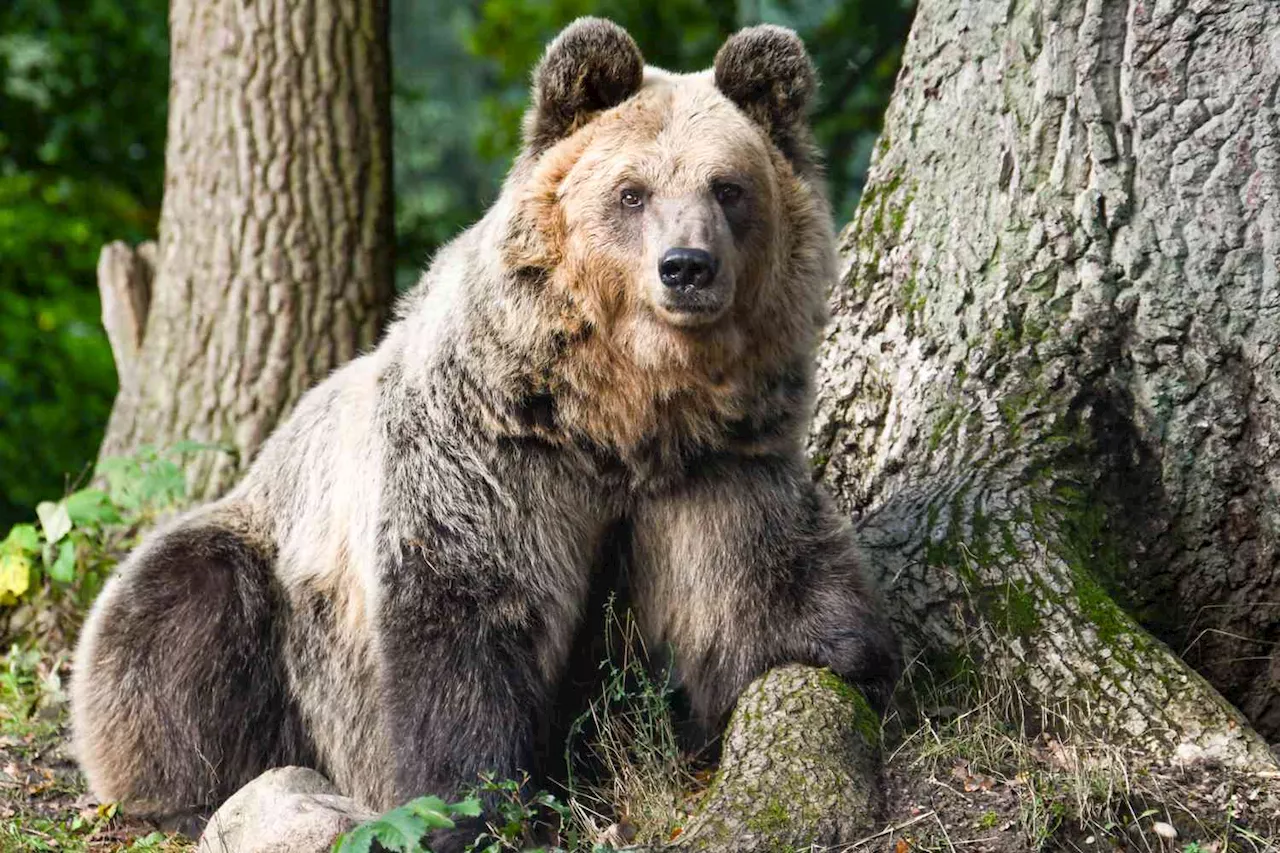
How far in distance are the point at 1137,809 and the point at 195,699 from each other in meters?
3.26

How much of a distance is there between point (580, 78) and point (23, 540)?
12.4 feet

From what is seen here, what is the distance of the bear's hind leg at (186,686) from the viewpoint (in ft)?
17.5

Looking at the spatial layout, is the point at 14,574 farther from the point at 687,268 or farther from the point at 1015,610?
the point at 1015,610

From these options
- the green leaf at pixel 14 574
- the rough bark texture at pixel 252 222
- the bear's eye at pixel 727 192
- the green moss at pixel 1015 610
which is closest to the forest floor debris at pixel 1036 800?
the green moss at pixel 1015 610

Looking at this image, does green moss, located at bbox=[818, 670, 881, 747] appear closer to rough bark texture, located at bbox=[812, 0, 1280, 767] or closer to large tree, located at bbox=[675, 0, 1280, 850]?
large tree, located at bbox=[675, 0, 1280, 850]

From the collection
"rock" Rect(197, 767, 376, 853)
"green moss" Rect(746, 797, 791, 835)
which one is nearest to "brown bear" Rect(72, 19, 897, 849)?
"rock" Rect(197, 767, 376, 853)

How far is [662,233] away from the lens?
4523 millimetres

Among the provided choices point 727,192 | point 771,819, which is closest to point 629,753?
point 771,819

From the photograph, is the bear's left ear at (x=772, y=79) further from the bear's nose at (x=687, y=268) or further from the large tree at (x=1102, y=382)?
the large tree at (x=1102, y=382)

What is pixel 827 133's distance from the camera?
10.7m

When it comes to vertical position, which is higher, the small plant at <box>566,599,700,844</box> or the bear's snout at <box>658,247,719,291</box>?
the bear's snout at <box>658,247,719,291</box>

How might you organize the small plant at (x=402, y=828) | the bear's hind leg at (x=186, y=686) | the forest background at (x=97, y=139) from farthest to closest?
the forest background at (x=97, y=139) < the bear's hind leg at (x=186, y=686) < the small plant at (x=402, y=828)

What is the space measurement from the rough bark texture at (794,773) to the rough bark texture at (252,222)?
4106 mm

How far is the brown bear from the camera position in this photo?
4.59 m
